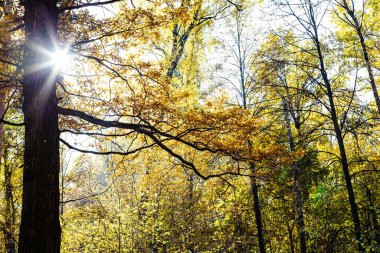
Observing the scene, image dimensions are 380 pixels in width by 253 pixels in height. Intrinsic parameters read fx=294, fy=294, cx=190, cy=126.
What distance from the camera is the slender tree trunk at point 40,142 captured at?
3.37 meters

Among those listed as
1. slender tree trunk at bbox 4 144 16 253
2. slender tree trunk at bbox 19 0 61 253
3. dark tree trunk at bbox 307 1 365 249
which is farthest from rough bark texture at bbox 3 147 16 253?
dark tree trunk at bbox 307 1 365 249

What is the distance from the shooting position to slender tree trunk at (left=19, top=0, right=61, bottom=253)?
337cm

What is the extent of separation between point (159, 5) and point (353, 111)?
5.09 metres

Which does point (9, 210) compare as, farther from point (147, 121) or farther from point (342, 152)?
point (342, 152)

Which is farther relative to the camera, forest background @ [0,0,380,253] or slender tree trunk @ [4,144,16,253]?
slender tree trunk @ [4,144,16,253]

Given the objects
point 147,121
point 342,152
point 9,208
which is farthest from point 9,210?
point 342,152

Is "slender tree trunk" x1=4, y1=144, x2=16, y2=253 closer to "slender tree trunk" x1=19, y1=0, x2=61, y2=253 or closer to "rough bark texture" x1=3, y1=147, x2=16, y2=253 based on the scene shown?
"rough bark texture" x1=3, y1=147, x2=16, y2=253

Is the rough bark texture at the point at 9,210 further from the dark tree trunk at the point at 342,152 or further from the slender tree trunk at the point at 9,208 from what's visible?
the dark tree trunk at the point at 342,152

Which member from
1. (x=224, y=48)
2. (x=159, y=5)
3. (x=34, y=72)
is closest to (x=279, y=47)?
(x=224, y=48)

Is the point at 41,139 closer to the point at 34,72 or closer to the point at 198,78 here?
the point at 34,72

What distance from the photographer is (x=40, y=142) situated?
365 centimetres

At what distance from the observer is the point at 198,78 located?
13891mm

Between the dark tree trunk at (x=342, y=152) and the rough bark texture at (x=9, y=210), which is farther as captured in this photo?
the rough bark texture at (x=9, y=210)

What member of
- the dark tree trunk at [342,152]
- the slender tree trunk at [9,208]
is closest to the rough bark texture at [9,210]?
the slender tree trunk at [9,208]
